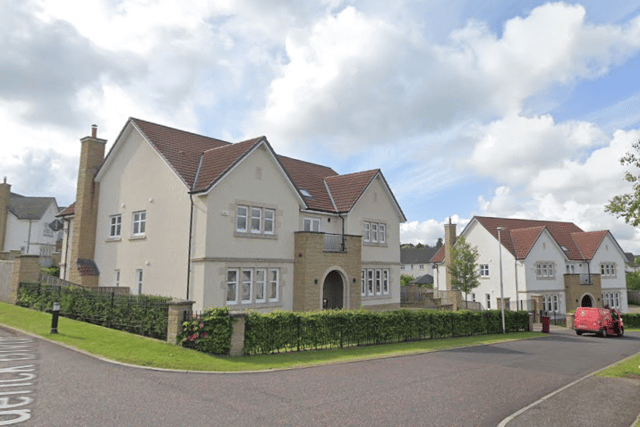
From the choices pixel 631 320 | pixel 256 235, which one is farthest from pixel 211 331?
pixel 631 320

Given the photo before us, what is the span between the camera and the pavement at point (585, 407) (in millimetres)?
8438

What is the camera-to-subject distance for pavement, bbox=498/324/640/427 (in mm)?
8438

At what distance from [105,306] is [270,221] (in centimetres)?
829

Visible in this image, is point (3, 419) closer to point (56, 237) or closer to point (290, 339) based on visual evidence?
point (290, 339)

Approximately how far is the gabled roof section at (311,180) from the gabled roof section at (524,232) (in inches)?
824

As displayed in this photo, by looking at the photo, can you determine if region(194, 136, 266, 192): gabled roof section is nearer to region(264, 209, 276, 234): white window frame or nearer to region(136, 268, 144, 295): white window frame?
region(264, 209, 276, 234): white window frame

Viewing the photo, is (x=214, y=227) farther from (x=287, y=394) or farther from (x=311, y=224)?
(x=287, y=394)

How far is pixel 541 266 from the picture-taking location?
4388 cm

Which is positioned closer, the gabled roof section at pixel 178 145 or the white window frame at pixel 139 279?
the gabled roof section at pixel 178 145

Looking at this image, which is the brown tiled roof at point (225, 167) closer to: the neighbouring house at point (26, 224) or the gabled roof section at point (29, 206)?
the neighbouring house at point (26, 224)

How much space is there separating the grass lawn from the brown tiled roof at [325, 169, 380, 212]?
10302 mm

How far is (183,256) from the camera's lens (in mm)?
20172

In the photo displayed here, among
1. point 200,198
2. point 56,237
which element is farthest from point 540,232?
point 56,237

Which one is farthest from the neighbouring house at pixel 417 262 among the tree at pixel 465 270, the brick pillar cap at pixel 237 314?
the brick pillar cap at pixel 237 314
